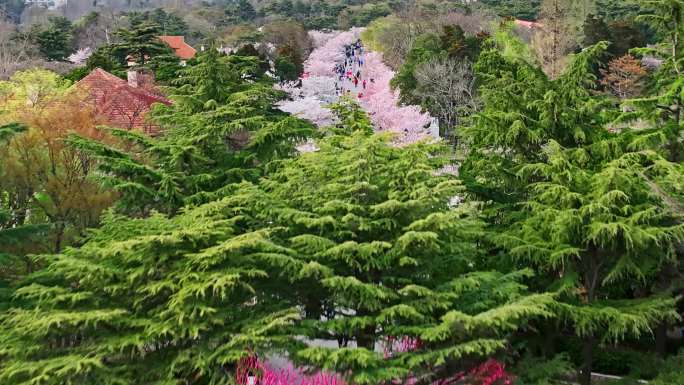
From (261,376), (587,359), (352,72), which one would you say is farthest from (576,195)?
(352,72)

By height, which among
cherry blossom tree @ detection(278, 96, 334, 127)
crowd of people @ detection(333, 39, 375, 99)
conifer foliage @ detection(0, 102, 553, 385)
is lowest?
crowd of people @ detection(333, 39, 375, 99)

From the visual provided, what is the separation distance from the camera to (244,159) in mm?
13969

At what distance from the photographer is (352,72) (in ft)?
168

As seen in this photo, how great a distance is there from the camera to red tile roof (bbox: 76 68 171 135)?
19.7 m

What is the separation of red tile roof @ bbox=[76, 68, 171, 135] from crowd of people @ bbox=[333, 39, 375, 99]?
1780cm

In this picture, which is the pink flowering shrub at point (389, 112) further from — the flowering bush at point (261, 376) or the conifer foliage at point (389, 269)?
the flowering bush at point (261, 376)

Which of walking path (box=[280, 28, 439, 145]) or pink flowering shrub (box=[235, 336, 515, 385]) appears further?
walking path (box=[280, 28, 439, 145])

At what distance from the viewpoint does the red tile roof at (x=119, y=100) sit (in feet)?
64.7

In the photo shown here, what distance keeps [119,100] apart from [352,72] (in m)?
30.8

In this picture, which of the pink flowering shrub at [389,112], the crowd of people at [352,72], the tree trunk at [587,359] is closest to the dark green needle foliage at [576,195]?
the tree trunk at [587,359]

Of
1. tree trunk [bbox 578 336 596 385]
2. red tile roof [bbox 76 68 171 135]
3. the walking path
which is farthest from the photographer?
the walking path

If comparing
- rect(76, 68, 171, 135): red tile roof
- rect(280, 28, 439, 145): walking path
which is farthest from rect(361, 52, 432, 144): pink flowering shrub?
rect(76, 68, 171, 135): red tile roof

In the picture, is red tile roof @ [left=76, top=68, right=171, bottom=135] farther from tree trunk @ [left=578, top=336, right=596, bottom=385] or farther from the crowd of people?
the crowd of people

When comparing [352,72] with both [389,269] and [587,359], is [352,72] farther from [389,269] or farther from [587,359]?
[389,269]
